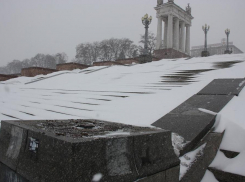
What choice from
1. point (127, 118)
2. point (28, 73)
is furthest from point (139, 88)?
point (28, 73)

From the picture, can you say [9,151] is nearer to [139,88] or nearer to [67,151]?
[67,151]

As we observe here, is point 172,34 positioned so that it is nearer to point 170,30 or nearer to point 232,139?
point 170,30

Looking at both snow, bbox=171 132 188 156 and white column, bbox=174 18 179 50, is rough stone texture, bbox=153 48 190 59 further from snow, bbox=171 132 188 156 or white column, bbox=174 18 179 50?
snow, bbox=171 132 188 156

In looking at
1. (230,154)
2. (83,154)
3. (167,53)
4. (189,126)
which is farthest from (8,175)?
(167,53)

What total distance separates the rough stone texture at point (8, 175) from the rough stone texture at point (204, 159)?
154cm

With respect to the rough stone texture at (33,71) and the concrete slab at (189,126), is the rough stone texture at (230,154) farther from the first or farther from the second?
the rough stone texture at (33,71)

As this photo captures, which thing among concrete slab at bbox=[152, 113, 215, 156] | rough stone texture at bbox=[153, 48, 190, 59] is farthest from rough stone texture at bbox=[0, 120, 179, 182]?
rough stone texture at bbox=[153, 48, 190, 59]

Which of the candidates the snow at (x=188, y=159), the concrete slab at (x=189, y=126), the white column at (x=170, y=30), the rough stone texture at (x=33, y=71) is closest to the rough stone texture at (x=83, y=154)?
the snow at (x=188, y=159)

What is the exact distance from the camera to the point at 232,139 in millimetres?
2713

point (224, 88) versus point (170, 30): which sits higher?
point (170, 30)

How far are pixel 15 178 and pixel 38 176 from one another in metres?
0.39

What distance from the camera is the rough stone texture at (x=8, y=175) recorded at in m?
1.71

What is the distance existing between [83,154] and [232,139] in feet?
7.17

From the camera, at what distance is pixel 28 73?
1688cm
